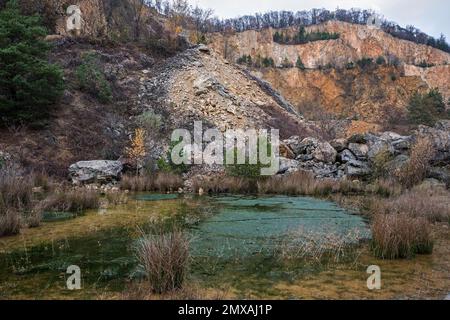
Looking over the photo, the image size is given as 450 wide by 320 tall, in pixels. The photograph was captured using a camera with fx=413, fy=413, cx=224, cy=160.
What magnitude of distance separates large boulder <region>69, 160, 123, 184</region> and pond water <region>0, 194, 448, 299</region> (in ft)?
16.9

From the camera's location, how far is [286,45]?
250 ft

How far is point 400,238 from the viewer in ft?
20.2

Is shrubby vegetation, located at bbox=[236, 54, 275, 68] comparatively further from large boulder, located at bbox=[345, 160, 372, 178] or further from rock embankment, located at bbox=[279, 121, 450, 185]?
large boulder, located at bbox=[345, 160, 372, 178]

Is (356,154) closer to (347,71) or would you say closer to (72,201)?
(72,201)

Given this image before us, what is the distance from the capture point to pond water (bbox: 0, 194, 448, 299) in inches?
188

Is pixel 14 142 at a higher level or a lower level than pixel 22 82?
lower

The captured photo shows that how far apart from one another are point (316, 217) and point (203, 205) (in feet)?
10.6

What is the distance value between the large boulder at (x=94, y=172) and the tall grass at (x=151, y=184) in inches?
40.4

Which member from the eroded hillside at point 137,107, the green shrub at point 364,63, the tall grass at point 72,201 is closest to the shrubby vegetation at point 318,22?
the green shrub at point 364,63

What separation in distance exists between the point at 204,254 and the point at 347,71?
6457 centimetres

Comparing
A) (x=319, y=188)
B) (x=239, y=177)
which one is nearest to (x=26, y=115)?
(x=239, y=177)

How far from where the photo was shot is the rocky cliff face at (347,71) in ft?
195

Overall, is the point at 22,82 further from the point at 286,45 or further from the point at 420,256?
the point at 286,45

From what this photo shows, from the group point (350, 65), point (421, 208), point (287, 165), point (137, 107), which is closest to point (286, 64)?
point (350, 65)
